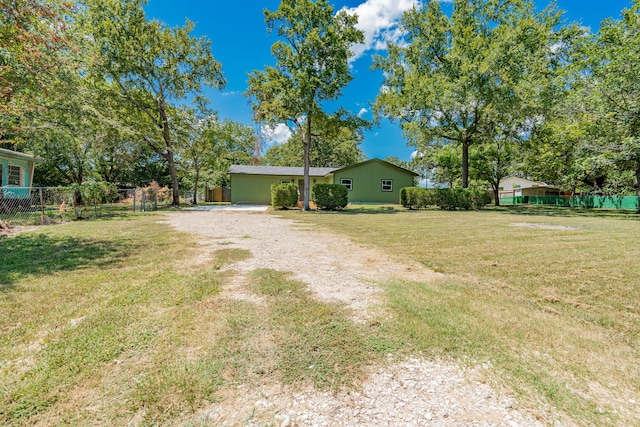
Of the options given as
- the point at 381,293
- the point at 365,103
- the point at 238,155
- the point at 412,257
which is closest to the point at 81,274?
the point at 381,293

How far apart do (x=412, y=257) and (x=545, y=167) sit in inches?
1019

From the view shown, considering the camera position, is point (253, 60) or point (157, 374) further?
point (253, 60)

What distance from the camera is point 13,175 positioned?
1423 centimetres

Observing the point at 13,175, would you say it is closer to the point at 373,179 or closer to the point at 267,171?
the point at 267,171

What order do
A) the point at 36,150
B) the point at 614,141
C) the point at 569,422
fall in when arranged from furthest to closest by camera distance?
the point at 36,150 < the point at 614,141 < the point at 569,422

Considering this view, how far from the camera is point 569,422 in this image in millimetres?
1404

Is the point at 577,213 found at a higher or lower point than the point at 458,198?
lower

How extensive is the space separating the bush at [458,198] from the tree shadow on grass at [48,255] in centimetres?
1662

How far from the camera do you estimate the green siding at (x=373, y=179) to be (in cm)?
2247

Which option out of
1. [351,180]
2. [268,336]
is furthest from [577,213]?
[268,336]

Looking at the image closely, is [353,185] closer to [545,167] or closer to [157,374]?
[545,167]

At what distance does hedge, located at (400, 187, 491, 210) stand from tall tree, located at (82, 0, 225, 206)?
1477 cm

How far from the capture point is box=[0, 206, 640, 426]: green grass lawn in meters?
1.58

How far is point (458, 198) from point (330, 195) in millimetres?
8253
